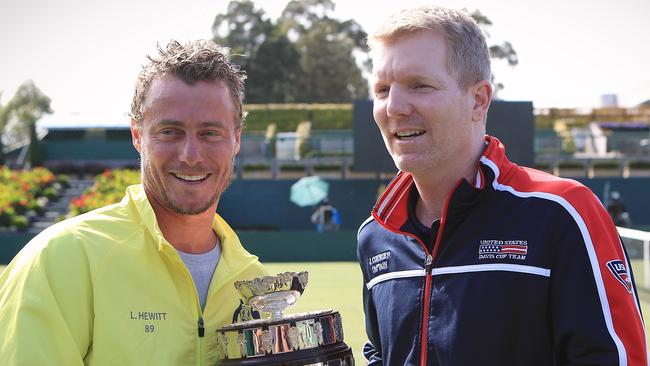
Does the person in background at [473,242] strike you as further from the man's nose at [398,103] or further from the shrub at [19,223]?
the shrub at [19,223]

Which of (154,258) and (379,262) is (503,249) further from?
(154,258)

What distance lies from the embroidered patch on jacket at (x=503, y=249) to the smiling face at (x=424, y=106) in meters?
0.30

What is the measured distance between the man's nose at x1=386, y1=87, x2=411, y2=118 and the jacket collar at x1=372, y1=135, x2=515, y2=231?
0.98 ft

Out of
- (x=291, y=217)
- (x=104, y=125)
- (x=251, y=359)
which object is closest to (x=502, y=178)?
(x=251, y=359)

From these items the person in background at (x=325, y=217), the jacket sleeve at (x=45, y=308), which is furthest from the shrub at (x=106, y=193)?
the jacket sleeve at (x=45, y=308)

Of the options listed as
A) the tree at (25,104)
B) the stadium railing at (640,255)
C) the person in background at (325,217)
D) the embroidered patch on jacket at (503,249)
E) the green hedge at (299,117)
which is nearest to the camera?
the embroidered patch on jacket at (503,249)

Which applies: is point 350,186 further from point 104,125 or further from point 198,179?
point 198,179

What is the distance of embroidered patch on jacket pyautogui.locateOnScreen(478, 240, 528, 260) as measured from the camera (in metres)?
2.60

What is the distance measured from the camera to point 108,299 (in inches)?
101

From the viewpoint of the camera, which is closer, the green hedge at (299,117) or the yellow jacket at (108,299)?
the yellow jacket at (108,299)

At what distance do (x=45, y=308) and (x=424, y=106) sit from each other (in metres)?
1.31

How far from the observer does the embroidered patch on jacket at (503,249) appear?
260 centimetres

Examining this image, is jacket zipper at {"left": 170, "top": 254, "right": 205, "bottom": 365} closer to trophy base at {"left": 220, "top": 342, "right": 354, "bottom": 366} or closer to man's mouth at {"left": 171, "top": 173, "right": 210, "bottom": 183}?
trophy base at {"left": 220, "top": 342, "right": 354, "bottom": 366}

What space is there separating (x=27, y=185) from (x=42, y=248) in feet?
97.6
